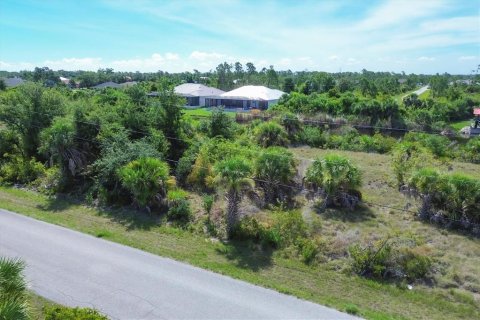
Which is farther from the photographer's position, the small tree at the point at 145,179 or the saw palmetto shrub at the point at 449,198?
the small tree at the point at 145,179

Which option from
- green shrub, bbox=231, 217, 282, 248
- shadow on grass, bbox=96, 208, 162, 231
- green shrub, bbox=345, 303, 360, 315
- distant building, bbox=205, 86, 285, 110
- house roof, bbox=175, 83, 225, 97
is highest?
house roof, bbox=175, 83, 225, 97

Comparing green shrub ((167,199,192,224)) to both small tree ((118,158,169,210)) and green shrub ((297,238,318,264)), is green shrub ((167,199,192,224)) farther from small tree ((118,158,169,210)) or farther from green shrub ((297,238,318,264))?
green shrub ((297,238,318,264))

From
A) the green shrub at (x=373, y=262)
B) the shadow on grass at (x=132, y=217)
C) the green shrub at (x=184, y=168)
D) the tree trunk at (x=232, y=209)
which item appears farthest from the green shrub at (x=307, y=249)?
the green shrub at (x=184, y=168)

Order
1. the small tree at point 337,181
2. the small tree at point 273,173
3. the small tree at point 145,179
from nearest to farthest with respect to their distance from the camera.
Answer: the small tree at point 337,181 < the small tree at point 145,179 < the small tree at point 273,173

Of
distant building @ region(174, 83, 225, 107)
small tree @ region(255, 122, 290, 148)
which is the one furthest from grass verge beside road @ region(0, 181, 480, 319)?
distant building @ region(174, 83, 225, 107)

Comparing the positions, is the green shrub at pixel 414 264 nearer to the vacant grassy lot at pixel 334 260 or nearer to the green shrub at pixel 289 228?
the vacant grassy lot at pixel 334 260
